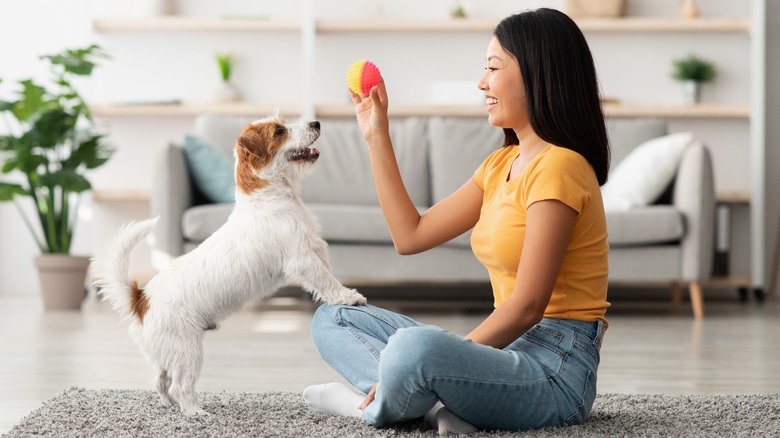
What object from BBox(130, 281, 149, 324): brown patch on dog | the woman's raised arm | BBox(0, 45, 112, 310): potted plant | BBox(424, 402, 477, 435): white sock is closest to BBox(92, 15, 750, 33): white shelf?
BBox(0, 45, 112, 310): potted plant

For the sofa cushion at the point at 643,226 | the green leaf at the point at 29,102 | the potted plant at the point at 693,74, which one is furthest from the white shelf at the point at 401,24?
the sofa cushion at the point at 643,226

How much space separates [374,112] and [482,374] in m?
0.61

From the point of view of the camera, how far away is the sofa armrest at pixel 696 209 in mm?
4039

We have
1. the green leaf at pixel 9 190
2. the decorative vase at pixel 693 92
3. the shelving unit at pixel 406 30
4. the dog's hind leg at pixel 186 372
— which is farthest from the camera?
the decorative vase at pixel 693 92

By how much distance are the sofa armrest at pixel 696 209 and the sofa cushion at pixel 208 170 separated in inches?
78.5

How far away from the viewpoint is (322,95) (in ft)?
17.7

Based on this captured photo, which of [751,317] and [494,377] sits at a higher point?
[494,377]

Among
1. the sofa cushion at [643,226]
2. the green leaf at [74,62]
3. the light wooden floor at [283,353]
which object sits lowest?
the light wooden floor at [283,353]

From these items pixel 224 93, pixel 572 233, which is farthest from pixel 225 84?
pixel 572 233

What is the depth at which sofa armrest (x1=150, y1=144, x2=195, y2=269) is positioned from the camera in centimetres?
407

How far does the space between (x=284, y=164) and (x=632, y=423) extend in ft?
2.90

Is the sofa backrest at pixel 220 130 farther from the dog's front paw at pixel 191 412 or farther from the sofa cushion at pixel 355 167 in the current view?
the dog's front paw at pixel 191 412

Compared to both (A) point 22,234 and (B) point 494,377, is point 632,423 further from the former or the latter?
(A) point 22,234

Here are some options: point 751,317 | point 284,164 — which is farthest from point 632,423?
point 751,317
